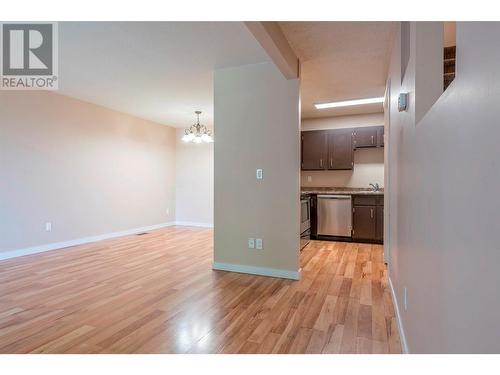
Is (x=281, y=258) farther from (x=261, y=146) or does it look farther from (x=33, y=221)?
(x=33, y=221)

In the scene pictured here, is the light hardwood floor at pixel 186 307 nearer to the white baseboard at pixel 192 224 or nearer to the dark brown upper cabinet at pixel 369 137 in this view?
the dark brown upper cabinet at pixel 369 137

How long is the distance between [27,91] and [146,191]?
113 inches

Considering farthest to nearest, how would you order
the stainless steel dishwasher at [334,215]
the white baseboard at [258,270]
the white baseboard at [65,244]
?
the stainless steel dishwasher at [334,215], the white baseboard at [65,244], the white baseboard at [258,270]

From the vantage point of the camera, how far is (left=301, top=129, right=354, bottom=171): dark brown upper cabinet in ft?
18.3

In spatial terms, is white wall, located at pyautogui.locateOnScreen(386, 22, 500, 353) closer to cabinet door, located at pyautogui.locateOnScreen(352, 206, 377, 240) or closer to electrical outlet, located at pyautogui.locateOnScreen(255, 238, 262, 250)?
electrical outlet, located at pyautogui.locateOnScreen(255, 238, 262, 250)

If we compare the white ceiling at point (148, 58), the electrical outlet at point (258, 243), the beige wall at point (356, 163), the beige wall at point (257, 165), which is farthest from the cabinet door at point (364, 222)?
the white ceiling at point (148, 58)

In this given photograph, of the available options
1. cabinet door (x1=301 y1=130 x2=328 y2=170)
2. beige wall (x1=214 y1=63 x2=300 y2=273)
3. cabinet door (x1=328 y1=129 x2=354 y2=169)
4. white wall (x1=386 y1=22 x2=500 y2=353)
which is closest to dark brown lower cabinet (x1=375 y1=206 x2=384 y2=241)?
cabinet door (x1=328 y1=129 x2=354 y2=169)

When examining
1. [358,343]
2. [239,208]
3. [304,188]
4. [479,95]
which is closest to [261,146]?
[239,208]

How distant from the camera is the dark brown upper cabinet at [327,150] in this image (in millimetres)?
5586

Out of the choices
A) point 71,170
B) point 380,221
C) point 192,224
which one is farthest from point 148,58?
point 192,224

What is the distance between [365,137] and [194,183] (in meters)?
4.14

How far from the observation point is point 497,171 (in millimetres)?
587

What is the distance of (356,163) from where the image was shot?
5781 mm

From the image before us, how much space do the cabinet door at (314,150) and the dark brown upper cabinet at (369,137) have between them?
2.05 feet
